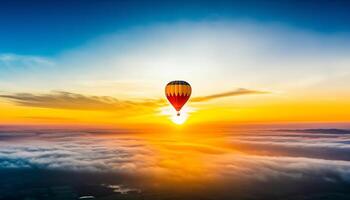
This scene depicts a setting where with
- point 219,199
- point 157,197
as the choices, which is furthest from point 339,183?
point 157,197

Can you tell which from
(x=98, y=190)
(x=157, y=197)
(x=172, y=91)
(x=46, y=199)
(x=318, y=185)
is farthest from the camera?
(x=318, y=185)

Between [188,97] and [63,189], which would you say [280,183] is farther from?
[188,97]

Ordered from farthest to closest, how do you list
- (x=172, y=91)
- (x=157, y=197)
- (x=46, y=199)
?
(x=157, y=197) < (x=46, y=199) < (x=172, y=91)

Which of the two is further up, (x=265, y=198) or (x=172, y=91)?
(x=172, y=91)

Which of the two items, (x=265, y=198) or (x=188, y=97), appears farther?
(x=265, y=198)

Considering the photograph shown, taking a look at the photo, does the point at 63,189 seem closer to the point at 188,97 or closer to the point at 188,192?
the point at 188,192
